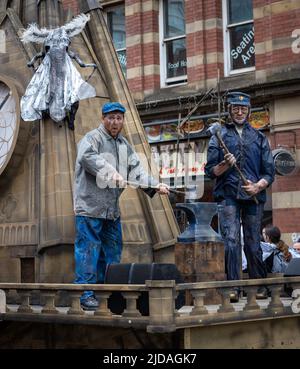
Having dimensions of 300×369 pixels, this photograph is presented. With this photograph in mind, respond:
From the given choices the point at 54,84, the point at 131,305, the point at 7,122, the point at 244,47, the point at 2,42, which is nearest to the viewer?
the point at 131,305

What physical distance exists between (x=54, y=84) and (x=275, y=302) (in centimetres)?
334

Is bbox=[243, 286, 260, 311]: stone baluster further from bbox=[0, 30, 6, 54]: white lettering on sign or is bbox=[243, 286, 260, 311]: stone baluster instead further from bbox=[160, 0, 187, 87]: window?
bbox=[160, 0, 187, 87]: window

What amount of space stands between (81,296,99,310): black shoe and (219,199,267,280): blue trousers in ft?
4.58

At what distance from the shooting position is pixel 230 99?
7711mm

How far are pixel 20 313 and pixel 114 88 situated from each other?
3372 mm

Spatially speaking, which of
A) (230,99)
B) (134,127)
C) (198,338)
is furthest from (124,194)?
(198,338)

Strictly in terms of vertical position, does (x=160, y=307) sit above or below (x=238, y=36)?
below

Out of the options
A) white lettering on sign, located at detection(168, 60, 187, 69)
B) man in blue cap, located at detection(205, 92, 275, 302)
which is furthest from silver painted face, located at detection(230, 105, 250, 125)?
white lettering on sign, located at detection(168, 60, 187, 69)

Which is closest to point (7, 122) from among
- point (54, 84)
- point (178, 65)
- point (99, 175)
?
point (54, 84)

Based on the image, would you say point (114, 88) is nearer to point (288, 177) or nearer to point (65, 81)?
point (65, 81)

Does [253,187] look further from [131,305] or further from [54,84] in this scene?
[54,84]

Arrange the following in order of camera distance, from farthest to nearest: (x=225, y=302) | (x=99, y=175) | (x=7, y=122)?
(x=7, y=122) → (x=99, y=175) → (x=225, y=302)

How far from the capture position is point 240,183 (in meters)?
7.55

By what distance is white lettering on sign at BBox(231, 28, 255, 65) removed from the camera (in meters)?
18.9
